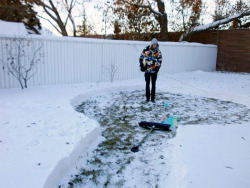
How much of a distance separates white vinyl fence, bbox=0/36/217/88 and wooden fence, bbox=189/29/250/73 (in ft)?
15.1

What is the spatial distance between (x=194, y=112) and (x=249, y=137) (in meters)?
2.01

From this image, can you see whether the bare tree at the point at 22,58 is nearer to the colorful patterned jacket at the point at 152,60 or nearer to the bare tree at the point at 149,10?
the colorful patterned jacket at the point at 152,60

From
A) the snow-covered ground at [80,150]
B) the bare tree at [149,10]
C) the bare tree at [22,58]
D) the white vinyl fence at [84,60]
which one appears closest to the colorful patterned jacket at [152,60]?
the snow-covered ground at [80,150]

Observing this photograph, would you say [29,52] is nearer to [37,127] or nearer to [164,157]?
[37,127]

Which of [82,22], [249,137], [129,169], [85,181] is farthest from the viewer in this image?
[82,22]

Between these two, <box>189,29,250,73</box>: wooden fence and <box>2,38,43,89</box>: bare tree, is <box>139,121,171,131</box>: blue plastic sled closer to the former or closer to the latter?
<box>2,38,43,89</box>: bare tree

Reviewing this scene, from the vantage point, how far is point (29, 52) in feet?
22.3

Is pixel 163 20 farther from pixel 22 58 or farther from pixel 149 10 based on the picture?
pixel 22 58

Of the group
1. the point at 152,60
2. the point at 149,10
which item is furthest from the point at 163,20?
the point at 152,60

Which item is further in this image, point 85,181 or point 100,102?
point 100,102

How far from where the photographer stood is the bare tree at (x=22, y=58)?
6.38 metres

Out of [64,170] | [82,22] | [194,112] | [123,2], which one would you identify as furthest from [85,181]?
[82,22]

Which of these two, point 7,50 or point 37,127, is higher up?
point 7,50

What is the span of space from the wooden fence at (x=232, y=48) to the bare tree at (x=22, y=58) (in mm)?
11852
